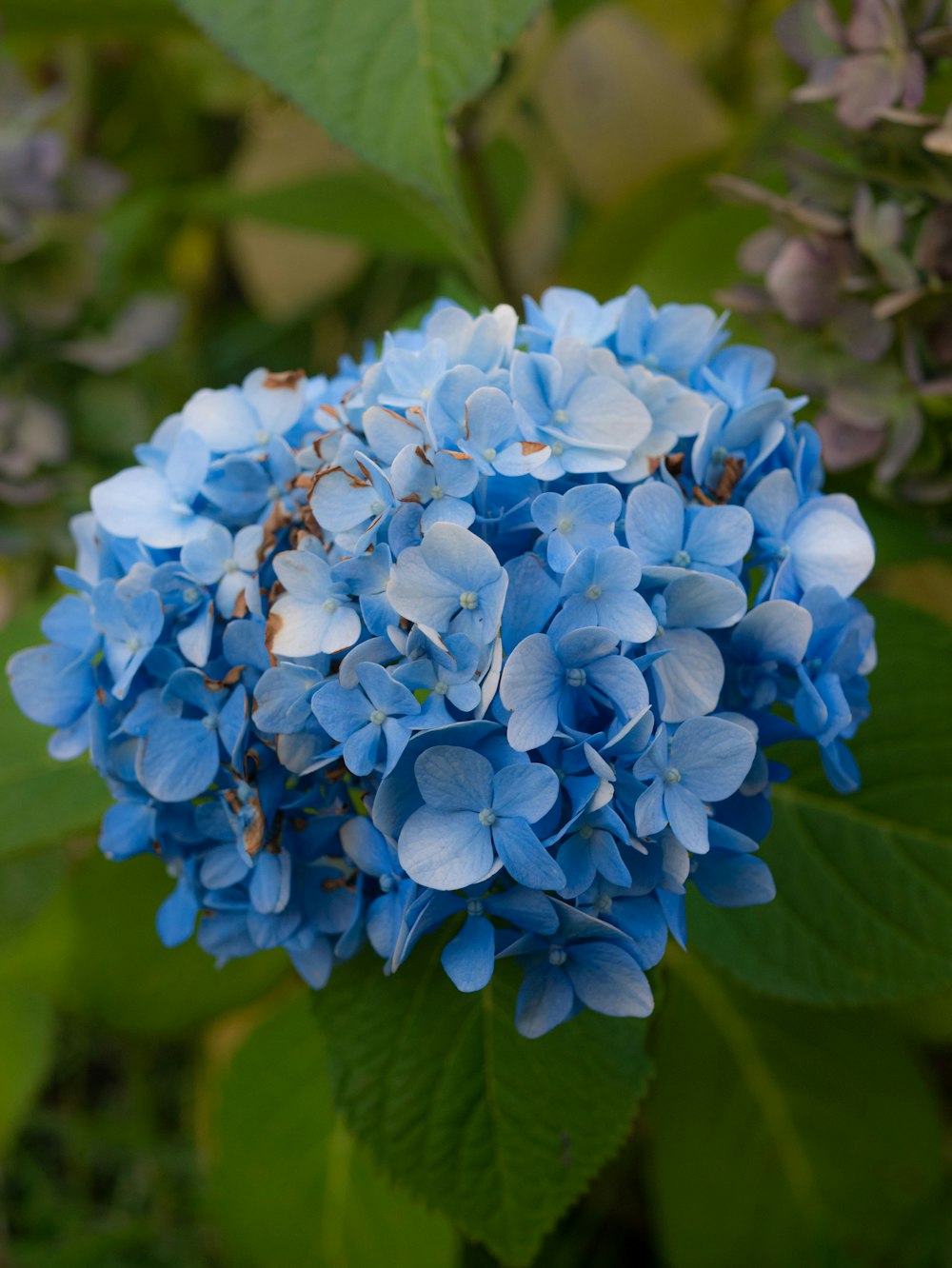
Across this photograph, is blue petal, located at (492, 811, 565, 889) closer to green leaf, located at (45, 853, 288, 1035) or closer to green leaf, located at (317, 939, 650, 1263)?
green leaf, located at (317, 939, 650, 1263)

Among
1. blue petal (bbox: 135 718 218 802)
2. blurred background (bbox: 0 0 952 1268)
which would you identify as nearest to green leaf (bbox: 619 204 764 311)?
blurred background (bbox: 0 0 952 1268)

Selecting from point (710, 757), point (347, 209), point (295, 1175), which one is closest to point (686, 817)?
point (710, 757)

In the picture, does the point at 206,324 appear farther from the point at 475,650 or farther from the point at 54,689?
the point at 475,650

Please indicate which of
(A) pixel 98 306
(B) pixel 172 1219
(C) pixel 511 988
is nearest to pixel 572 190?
(A) pixel 98 306

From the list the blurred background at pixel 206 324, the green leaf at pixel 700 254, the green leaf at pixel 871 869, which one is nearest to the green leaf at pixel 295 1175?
the blurred background at pixel 206 324

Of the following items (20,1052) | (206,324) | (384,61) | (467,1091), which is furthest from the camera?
(206,324)

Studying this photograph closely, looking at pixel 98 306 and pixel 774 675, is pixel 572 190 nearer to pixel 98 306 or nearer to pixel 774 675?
pixel 98 306
